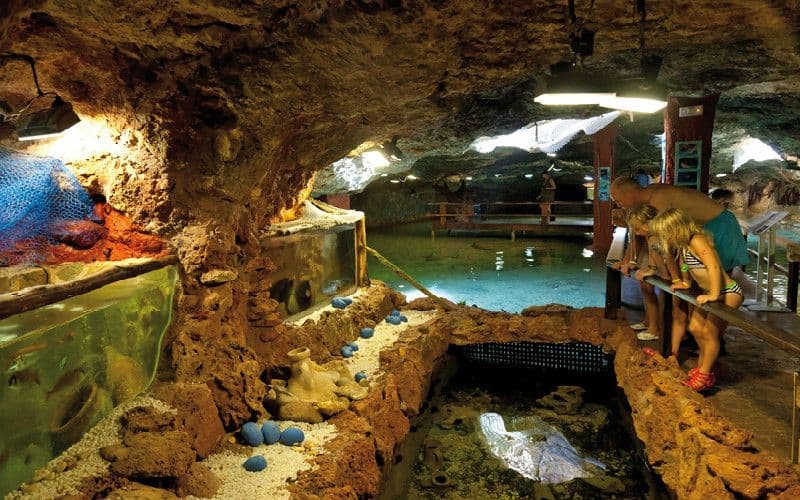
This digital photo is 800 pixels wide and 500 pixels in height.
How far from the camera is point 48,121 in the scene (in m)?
4.39

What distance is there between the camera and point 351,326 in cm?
732

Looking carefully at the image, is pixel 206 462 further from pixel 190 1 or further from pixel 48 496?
pixel 190 1

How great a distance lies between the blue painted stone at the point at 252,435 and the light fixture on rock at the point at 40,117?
10.5ft

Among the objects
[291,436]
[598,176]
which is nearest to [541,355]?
[291,436]

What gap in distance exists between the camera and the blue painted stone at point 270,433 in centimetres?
450

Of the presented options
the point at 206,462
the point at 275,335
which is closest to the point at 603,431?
the point at 275,335

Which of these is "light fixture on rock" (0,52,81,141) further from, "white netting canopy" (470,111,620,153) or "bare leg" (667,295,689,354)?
"white netting canopy" (470,111,620,153)

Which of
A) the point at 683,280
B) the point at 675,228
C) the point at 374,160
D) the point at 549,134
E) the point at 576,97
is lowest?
the point at 683,280

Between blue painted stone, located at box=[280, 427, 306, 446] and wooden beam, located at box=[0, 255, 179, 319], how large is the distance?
76.6 inches

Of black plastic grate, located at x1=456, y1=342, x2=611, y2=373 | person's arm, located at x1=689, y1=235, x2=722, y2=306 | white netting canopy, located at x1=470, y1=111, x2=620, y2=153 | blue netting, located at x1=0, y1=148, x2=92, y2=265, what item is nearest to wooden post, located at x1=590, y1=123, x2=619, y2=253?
white netting canopy, located at x1=470, y1=111, x2=620, y2=153

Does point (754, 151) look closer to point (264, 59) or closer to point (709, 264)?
point (709, 264)

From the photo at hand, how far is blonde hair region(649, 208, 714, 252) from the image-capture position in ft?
12.8

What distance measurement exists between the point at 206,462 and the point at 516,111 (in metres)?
8.14

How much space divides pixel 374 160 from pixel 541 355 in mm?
7817
